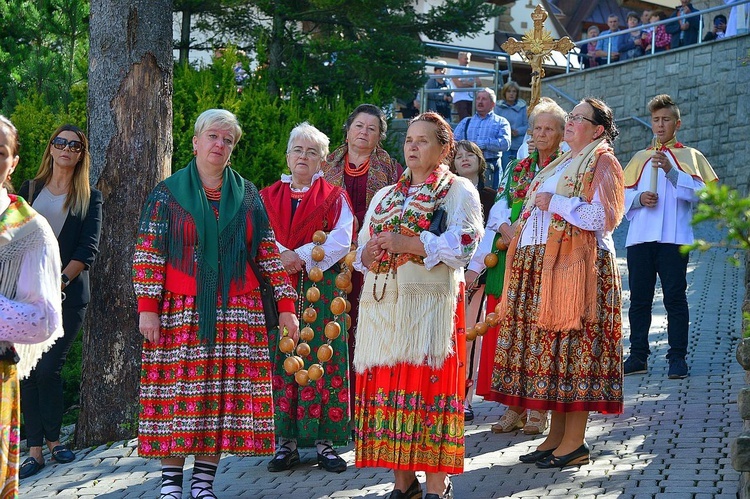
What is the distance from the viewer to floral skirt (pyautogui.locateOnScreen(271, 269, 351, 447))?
22.8ft

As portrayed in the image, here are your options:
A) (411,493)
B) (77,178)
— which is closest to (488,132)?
(77,178)

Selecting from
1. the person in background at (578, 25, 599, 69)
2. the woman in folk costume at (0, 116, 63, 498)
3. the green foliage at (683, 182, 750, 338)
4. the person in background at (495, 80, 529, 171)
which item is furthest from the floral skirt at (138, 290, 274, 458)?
the person in background at (578, 25, 599, 69)

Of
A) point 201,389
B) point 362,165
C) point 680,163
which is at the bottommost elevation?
point 201,389

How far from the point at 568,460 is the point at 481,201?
258 centimetres

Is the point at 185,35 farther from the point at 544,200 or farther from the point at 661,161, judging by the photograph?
the point at 544,200

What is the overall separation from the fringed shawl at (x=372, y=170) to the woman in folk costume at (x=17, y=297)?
3363 millimetres

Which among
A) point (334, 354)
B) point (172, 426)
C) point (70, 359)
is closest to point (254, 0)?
point (70, 359)

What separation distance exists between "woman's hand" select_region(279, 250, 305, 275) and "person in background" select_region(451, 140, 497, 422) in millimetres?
1806

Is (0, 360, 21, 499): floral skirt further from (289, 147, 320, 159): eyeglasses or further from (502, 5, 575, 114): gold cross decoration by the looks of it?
(502, 5, 575, 114): gold cross decoration

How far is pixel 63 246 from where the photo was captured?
7.51 m

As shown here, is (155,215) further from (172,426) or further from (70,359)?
(70,359)

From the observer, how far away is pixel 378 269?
594 centimetres

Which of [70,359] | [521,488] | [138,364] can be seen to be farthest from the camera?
[70,359]

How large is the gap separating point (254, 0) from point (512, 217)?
8.43 meters
